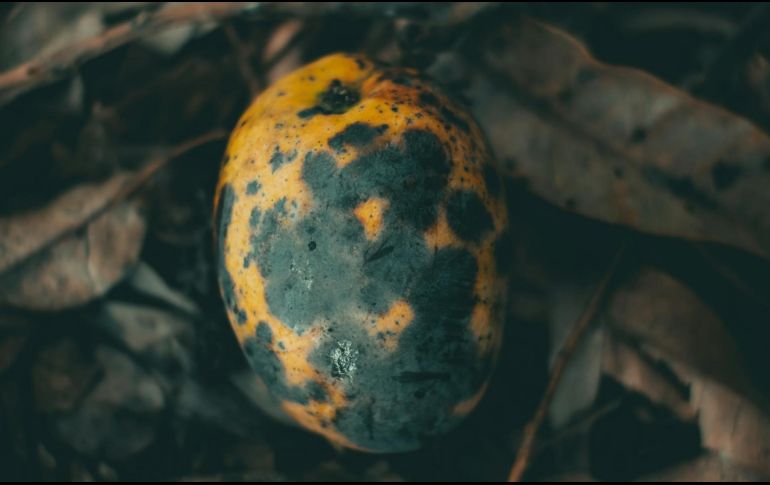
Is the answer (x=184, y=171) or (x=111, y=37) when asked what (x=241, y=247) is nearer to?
(x=184, y=171)

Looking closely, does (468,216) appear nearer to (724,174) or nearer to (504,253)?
(504,253)

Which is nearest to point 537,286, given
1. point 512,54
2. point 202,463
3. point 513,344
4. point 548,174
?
point 513,344

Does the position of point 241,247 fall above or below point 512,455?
above

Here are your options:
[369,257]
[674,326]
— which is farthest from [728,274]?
[369,257]

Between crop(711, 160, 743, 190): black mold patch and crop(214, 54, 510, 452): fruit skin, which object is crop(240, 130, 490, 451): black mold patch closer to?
crop(214, 54, 510, 452): fruit skin

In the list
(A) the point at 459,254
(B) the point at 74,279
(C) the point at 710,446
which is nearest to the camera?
(A) the point at 459,254

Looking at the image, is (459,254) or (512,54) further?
(512,54)

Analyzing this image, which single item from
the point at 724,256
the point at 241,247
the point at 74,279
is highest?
the point at 241,247
